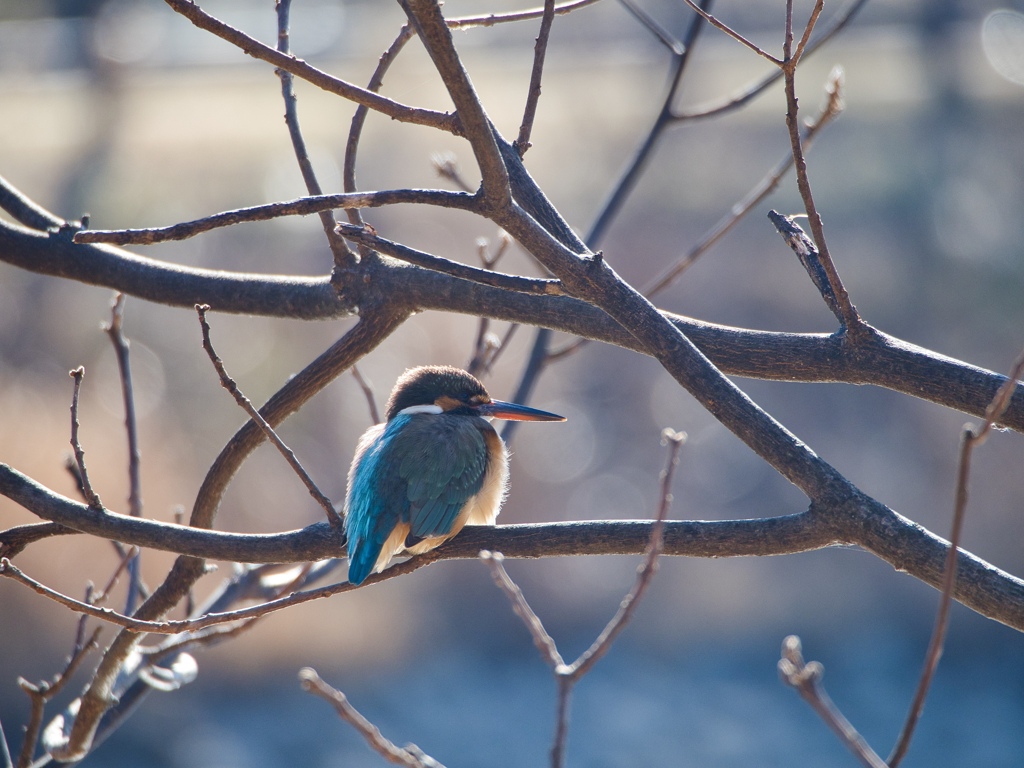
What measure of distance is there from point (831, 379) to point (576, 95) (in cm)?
941

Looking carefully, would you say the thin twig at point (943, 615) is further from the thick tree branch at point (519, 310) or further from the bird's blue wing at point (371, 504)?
the bird's blue wing at point (371, 504)

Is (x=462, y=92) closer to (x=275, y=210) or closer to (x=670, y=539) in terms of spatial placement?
(x=275, y=210)

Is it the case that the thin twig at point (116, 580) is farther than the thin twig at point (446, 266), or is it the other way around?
the thin twig at point (116, 580)

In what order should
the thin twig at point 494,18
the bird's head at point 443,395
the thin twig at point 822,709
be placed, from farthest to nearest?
the bird's head at point 443,395
the thin twig at point 494,18
the thin twig at point 822,709

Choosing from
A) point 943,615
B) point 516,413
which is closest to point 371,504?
point 516,413

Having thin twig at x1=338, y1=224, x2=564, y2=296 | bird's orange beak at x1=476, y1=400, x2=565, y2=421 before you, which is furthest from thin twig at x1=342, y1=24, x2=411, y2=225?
bird's orange beak at x1=476, y1=400, x2=565, y2=421

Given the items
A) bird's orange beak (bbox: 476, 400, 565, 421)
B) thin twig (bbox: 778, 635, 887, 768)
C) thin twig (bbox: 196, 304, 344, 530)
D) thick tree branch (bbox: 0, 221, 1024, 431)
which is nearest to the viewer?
thin twig (bbox: 778, 635, 887, 768)

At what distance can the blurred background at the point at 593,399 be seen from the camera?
6.36 meters

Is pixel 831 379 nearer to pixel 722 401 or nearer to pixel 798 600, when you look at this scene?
pixel 722 401

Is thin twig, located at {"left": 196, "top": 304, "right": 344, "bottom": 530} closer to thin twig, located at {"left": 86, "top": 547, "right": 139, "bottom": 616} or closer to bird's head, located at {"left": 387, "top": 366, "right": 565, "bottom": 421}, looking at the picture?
thin twig, located at {"left": 86, "top": 547, "right": 139, "bottom": 616}

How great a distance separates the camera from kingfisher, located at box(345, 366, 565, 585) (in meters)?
1.86

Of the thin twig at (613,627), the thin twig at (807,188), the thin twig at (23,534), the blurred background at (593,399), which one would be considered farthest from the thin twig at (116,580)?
the blurred background at (593,399)

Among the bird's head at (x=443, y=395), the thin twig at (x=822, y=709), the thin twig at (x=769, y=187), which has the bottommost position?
the thin twig at (x=822, y=709)

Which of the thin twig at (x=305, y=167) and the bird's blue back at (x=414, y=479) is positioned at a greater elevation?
the thin twig at (x=305, y=167)
